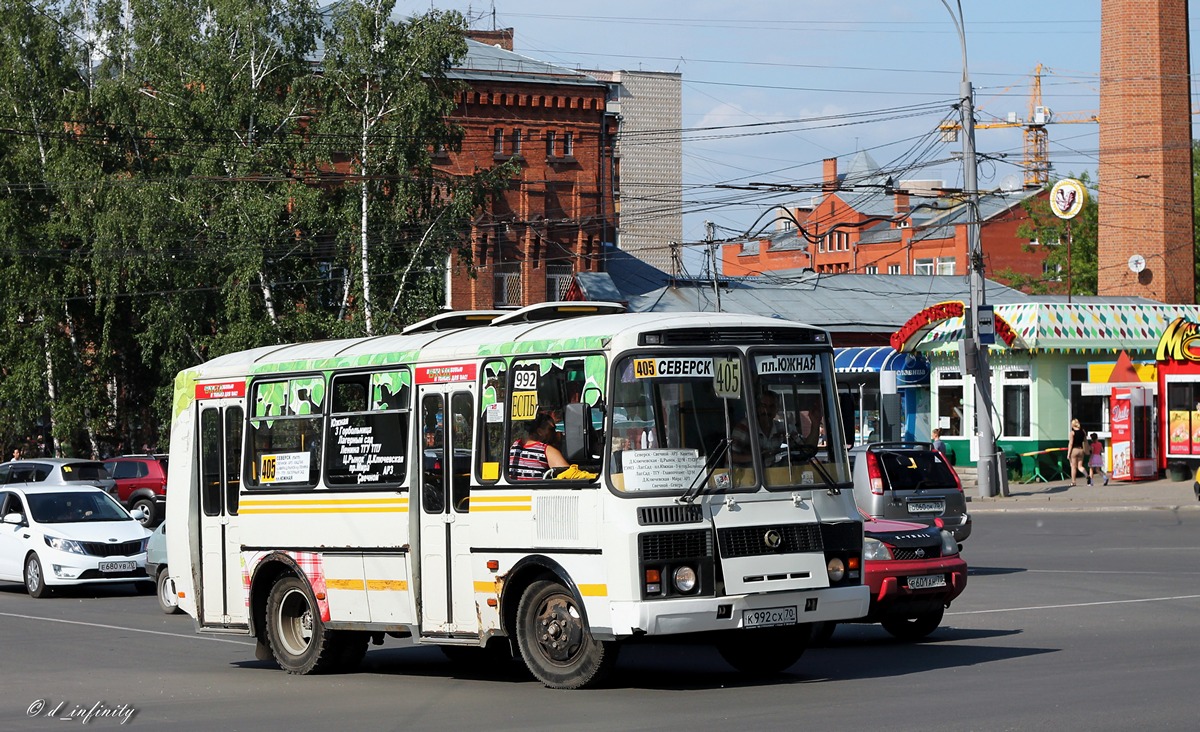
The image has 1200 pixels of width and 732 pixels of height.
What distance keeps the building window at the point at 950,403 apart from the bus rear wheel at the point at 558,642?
37728 millimetres

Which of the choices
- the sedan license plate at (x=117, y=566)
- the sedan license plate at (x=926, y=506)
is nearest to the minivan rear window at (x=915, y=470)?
the sedan license plate at (x=926, y=506)

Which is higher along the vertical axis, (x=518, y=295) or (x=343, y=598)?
(x=518, y=295)

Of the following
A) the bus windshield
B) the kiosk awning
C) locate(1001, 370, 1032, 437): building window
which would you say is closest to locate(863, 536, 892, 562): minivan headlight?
the bus windshield

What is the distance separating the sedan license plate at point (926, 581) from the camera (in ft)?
46.7

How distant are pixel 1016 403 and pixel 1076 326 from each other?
2.77m

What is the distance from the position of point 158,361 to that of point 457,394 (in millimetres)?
39188

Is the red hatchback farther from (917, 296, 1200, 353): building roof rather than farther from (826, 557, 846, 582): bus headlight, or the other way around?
(917, 296, 1200, 353): building roof

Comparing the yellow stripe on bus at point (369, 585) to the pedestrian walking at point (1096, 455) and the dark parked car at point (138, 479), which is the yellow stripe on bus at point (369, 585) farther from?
the pedestrian walking at point (1096, 455)

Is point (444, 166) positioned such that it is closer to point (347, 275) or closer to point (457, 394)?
point (347, 275)

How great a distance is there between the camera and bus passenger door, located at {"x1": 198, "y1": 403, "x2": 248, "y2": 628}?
14.0 m

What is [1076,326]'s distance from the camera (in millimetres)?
45375

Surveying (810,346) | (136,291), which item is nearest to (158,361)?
(136,291)

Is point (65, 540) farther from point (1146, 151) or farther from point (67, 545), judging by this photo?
point (1146, 151)

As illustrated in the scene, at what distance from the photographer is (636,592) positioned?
10.5m
